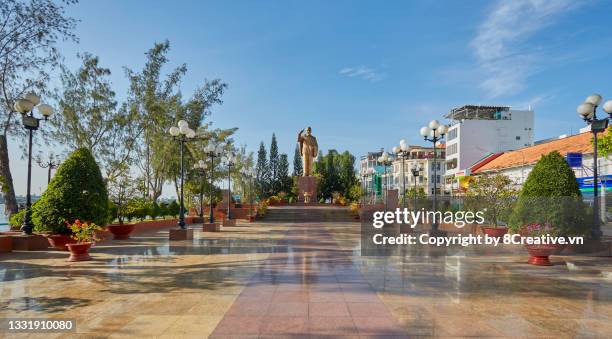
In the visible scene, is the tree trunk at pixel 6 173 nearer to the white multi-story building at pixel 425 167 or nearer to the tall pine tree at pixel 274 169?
the tall pine tree at pixel 274 169

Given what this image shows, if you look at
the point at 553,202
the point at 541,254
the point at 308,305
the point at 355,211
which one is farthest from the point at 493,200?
the point at 355,211

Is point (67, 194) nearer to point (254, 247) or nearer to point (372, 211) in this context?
point (254, 247)

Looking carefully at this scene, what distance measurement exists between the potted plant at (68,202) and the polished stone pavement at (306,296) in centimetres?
88

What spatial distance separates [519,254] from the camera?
1084 centimetres

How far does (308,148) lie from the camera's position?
113ft

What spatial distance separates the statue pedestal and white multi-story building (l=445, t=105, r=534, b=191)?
25.7 m

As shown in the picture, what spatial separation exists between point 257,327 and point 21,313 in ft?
10.2

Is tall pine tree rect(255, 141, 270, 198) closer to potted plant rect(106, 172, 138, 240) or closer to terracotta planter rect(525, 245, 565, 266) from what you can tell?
potted plant rect(106, 172, 138, 240)

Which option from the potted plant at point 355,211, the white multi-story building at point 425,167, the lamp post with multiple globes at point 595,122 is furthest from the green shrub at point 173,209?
the white multi-story building at point 425,167

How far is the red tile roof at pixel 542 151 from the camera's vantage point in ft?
105

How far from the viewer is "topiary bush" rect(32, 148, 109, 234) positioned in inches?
412

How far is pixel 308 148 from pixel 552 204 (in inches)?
981

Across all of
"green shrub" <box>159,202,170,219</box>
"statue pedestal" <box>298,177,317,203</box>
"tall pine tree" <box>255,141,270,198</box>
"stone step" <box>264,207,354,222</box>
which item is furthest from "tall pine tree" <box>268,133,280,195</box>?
"green shrub" <box>159,202,170,219</box>

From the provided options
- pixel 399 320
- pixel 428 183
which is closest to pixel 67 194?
pixel 399 320
